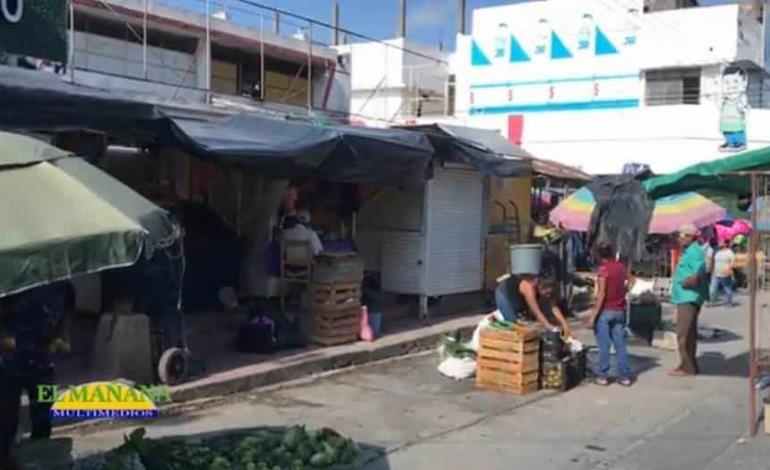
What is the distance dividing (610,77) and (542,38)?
336 centimetres

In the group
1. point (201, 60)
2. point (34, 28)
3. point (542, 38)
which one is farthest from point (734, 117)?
point (34, 28)

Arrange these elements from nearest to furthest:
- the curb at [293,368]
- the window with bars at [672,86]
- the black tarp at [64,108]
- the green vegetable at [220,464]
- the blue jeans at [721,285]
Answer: the green vegetable at [220,464]
the black tarp at [64,108]
the curb at [293,368]
the blue jeans at [721,285]
the window with bars at [672,86]

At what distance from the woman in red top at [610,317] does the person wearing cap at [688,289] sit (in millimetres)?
825

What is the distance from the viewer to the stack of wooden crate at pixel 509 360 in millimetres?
9367

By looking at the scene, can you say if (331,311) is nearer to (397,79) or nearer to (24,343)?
(24,343)

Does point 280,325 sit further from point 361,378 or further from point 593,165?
point 593,165

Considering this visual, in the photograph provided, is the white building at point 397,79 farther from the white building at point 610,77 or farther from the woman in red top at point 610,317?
the woman in red top at point 610,317

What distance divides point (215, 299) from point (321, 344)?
7.46 feet

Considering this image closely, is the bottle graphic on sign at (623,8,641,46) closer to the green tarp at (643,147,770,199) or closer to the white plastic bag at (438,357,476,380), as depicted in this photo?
the green tarp at (643,147,770,199)

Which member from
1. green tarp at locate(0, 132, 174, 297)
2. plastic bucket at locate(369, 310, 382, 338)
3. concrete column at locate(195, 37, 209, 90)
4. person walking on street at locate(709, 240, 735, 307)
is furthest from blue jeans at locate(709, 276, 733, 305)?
green tarp at locate(0, 132, 174, 297)

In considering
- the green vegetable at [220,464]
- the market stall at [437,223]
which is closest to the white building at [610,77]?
the market stall at [437,223]

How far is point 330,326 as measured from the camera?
11.0 meters

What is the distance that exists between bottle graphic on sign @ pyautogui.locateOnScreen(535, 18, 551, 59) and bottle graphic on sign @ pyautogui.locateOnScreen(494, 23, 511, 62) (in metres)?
1.28

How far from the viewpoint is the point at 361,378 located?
10031mm
